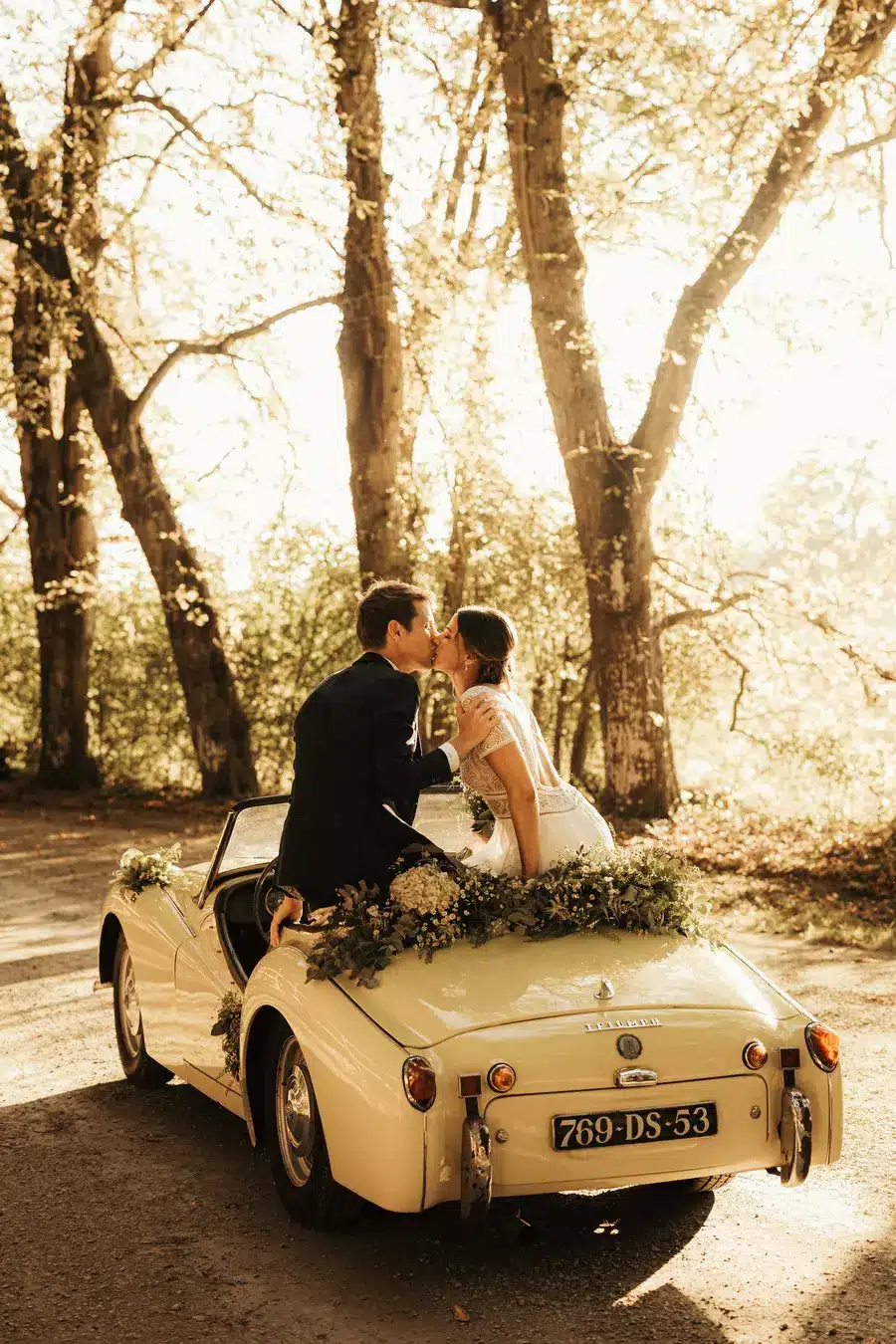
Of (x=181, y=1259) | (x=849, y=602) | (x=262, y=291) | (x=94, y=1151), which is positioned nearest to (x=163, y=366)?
(x=262, y=291)

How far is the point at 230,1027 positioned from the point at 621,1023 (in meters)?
1.77

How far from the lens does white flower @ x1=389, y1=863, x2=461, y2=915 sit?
4.91 m

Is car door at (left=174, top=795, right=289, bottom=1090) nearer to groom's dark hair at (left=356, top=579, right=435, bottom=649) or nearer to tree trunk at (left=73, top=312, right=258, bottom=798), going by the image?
groom's dark hair at (left=356, top=579, right=435, bottom=649)

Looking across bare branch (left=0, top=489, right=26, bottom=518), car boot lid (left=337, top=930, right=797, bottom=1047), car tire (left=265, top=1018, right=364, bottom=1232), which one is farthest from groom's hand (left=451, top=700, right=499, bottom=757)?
bare branch (left=0, top=489, right=26, bottom=518)

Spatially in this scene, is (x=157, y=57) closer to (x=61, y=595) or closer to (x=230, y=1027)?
(x=61, y=595)

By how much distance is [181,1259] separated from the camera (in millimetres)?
4742

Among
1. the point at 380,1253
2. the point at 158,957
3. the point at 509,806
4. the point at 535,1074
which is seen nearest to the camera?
the point at 535,1074

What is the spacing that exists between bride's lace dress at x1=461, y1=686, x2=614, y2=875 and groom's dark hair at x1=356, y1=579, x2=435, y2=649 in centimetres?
37

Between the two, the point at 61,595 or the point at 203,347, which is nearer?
the point at 203,347

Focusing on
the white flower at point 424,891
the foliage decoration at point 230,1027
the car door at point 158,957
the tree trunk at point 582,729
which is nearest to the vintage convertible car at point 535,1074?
the white flower at point 424,891

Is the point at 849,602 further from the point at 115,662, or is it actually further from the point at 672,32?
the point at 115,662

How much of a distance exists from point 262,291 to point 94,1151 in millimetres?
15455

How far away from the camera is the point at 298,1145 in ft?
16.3

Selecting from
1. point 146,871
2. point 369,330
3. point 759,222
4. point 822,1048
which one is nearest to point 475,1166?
point 822,1048
